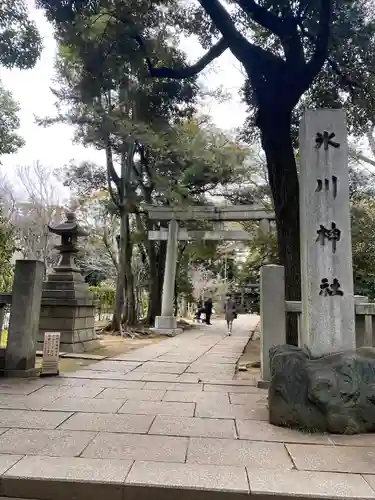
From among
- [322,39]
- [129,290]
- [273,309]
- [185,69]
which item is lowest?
[273,309]

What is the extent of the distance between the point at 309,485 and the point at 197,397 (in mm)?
2571

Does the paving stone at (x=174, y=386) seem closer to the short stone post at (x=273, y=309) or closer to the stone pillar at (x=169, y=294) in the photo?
the short stone post at (x=273, y=309)

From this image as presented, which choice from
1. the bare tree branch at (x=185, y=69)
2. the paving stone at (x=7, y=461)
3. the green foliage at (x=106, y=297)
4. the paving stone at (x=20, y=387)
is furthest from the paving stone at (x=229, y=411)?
the green foliage at (x=106, y=297)

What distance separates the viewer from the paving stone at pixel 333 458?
2828 mm

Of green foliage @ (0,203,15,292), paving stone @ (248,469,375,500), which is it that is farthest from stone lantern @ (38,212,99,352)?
paving stone @ (248,469,375,500)

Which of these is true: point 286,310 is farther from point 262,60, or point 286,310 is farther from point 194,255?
point 194,255

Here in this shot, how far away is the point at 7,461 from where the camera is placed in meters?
2.77

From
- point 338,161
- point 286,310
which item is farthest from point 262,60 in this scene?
point 286,310

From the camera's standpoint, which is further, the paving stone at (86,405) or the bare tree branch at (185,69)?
the bare tree branch at (185,69)

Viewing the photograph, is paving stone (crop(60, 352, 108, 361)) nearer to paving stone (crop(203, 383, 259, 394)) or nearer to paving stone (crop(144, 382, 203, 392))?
paving stone (crop(144, 382, 203, 392))

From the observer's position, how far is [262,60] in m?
7.08

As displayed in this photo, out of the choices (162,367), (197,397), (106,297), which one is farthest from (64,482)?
(106,297)

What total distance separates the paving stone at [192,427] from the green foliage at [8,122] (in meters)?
12.6

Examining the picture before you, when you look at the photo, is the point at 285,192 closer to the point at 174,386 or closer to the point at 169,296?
the point at 174,386
